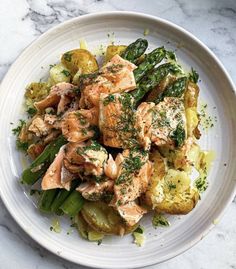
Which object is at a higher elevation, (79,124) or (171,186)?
(79,124)

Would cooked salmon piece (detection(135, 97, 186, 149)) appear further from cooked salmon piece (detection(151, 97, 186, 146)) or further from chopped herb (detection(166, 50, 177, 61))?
chopped herb (detection(166, 50, 177, 61))

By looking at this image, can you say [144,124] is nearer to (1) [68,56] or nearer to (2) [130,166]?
(2) [130,166]

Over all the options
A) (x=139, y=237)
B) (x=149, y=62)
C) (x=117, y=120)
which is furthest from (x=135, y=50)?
(x=139, y=237)

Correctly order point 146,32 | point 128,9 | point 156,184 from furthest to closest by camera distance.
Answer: point 128,9 → point 146,32 → point 156,184

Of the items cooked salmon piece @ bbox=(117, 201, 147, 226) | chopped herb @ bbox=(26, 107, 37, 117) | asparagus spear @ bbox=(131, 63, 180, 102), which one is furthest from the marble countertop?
cooked salmon piece @ bbox=(117, 201, 147, 226)

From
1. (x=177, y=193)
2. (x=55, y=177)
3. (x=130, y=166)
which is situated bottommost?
(x=55, y=177)

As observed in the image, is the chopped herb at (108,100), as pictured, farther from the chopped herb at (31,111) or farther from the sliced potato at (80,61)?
the chopped herb at (31,111)
